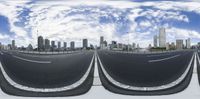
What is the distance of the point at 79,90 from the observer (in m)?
16.8

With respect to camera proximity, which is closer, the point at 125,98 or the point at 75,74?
the point at 125,98

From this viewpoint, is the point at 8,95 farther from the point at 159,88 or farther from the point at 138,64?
the point at 138,64

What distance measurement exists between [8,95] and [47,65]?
6.19 meters

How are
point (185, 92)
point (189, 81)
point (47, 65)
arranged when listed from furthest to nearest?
point (47, 65) → point (189, 81) → point (185, 92)

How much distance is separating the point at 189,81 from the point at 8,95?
654cm

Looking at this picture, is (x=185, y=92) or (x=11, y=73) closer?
(x=185, y=92)

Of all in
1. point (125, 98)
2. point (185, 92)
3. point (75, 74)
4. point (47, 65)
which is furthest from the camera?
point (47, 65)

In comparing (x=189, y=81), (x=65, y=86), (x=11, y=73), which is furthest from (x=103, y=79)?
(x=11, y=73)

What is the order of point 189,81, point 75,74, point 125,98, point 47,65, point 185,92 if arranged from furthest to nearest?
point 47,65, point 75,74, point 189,81, point 185,92, point 125,98

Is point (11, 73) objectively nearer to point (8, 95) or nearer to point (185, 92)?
point (8, 95)

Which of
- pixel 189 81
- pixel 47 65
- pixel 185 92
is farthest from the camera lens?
pixel 47 65

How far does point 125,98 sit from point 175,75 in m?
4.42

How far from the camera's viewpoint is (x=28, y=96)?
16.1 m

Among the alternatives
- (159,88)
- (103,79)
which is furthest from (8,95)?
(159,88)
